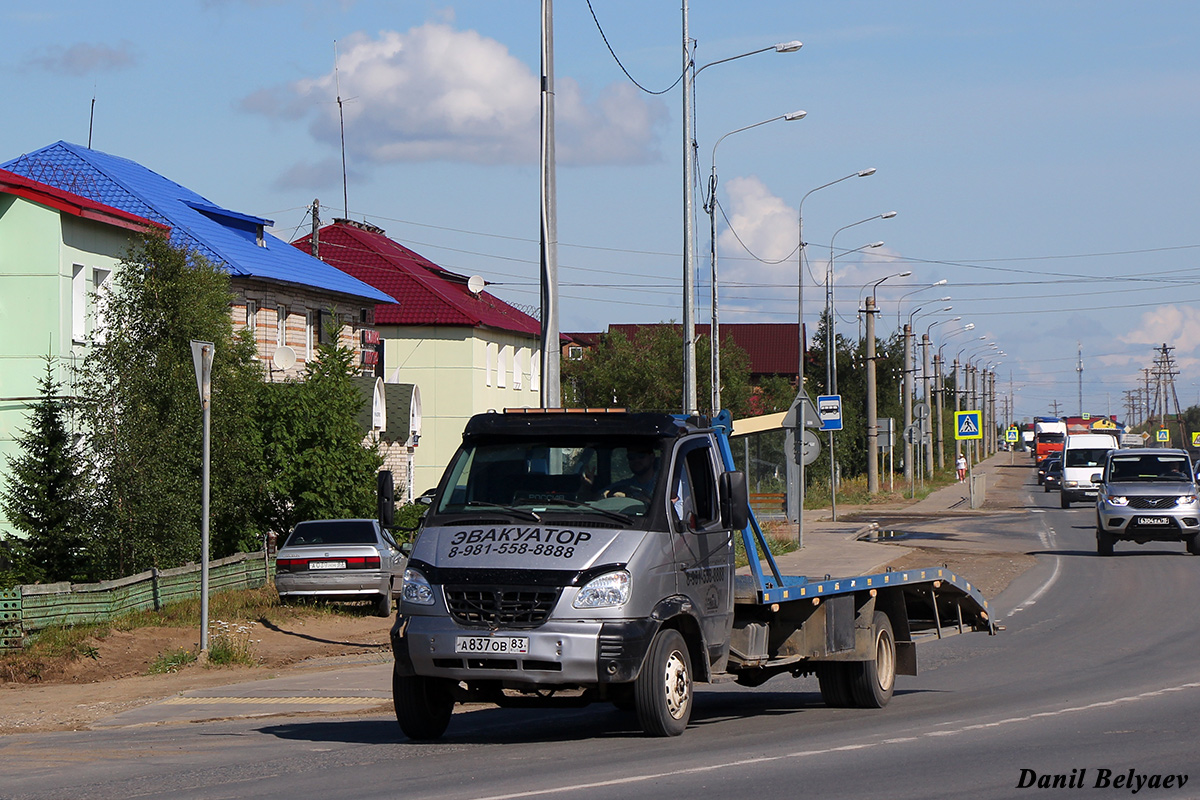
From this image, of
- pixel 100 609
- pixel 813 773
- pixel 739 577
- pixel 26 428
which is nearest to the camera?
pixel 813 773

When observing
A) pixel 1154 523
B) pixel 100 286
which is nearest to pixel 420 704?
pixel 100 286

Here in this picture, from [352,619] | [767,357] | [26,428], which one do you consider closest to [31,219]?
[26,428]

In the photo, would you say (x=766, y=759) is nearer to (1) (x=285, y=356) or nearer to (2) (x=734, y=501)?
(2) (x=734, y=501)

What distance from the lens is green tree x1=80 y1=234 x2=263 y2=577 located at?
2236 cm

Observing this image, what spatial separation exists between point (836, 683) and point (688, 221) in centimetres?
1717

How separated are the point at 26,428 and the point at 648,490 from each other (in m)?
18.8

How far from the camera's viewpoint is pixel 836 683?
12062 millimetres

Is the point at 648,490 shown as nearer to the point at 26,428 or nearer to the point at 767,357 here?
the point at 26,428

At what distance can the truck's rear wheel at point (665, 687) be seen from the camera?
956 cm

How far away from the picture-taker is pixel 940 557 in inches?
1203

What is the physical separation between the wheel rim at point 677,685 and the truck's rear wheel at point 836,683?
216cm

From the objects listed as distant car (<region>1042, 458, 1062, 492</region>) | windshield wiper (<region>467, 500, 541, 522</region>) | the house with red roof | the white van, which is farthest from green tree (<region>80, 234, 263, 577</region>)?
distant car (<region>1042, 458, 1062, 492</region>)

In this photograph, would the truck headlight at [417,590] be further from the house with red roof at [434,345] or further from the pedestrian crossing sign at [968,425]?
the pedestrian crossing sign at [968,425]

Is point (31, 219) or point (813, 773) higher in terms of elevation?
point (31, 219)
